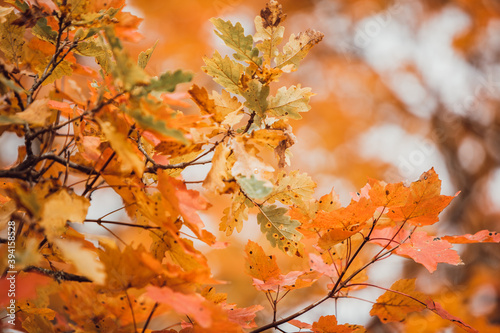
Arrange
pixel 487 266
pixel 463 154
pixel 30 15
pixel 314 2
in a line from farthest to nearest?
pixel 463 154 → pixel 314 2 → pixel 487 266 → pixel 30 15

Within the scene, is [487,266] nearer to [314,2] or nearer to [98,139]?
[314,2]

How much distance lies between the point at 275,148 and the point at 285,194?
11 cm

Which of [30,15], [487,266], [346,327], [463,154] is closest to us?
[30,15]

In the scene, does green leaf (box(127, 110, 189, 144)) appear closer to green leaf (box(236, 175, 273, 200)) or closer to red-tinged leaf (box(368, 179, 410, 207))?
green leaf (box(236, 175, 273, 200))

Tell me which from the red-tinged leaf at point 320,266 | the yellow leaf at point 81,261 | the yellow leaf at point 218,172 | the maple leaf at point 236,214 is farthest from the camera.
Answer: the red-tinged leaf at point 320,266

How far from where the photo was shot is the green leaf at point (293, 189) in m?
0.64

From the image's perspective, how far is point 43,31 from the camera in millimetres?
574

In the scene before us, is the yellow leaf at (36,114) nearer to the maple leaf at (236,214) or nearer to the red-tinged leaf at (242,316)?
the maple leaf at (236,214)

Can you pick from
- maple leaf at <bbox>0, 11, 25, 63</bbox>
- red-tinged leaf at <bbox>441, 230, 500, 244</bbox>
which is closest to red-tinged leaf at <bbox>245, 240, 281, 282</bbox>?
red-tinged leaf at <bbox>441, 230, 500, 244</bbox>

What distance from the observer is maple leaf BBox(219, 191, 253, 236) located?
1.98 feet

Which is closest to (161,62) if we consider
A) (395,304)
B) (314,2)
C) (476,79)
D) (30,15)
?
(314,2)

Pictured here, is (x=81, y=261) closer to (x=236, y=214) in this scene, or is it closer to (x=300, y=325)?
(x=236, y=214)

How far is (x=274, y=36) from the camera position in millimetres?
578

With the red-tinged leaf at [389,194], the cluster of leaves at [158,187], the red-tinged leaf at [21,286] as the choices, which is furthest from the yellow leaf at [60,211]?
the red-tinged leaf at [389,194]
